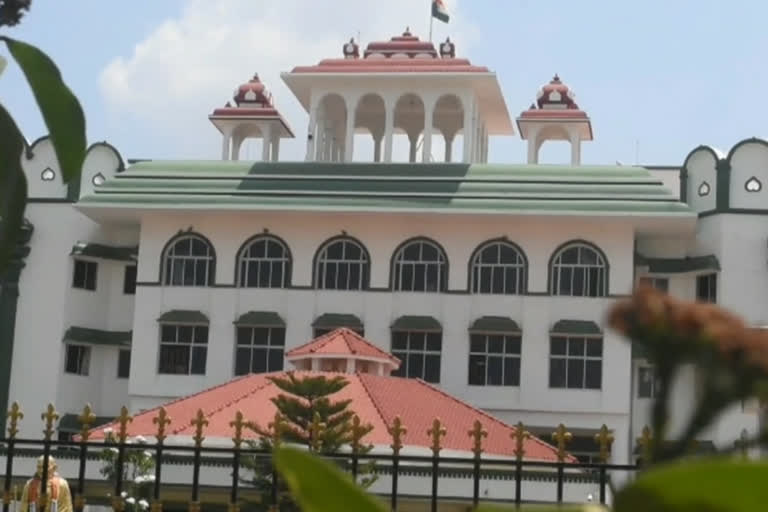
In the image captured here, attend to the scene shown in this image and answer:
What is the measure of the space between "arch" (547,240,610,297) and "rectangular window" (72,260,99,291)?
9814mm

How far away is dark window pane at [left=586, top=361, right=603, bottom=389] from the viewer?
28016mm

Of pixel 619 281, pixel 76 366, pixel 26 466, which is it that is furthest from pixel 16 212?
pixel 76 366

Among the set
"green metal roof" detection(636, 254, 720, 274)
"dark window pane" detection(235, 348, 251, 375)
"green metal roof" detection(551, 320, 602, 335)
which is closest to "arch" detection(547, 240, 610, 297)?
"green metal roof" detection(551, 320, 602, 335)

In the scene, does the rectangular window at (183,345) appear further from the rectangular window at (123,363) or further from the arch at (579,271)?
the arch at (579,271)

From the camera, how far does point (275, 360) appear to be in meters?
29.2

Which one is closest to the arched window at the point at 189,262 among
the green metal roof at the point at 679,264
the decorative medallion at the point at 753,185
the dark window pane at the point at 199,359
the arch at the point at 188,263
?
the arch at the point at 188,263

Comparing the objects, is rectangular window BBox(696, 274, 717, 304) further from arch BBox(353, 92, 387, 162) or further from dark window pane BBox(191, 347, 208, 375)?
dark window pane BBox(191, 347, 208, 375)

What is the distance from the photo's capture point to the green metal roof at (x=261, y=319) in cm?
2903

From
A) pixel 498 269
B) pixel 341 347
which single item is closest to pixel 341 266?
pixel 498 269

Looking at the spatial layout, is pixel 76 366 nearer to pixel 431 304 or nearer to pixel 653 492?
pixel 431 304

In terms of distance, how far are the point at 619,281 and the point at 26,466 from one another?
11.8 metres

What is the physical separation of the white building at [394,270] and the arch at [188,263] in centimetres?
4

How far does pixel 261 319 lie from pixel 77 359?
4.32m

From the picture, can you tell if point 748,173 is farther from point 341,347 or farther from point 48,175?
point 48,175
